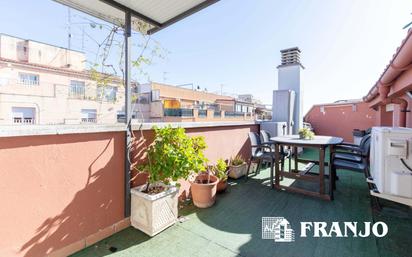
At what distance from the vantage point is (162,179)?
88.7 inches

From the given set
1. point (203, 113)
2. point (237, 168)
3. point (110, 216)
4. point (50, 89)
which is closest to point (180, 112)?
point (203, 113)

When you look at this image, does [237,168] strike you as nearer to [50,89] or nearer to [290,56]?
[290,56]

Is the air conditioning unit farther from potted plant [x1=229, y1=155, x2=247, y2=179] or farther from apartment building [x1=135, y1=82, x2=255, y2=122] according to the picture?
apartment building [x1=135, y1=82, x2=255, y2=122]

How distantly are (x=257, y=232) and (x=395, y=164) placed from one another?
162 cm

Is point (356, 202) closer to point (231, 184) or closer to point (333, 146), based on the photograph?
point (333, 146)

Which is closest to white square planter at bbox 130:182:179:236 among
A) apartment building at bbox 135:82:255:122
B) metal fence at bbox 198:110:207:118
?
apartment building at bbox 135:82:255:122

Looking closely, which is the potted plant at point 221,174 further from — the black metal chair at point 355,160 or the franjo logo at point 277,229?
the black metal chair at point 355,160

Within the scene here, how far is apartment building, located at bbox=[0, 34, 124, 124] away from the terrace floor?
1532 mm

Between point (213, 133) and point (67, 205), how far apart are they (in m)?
2.49

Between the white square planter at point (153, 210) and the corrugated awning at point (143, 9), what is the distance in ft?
7.26

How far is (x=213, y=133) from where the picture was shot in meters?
3.65

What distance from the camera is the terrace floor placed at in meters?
1.84

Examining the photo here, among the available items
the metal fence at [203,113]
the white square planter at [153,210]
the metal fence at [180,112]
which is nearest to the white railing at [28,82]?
the white square planter at [153,210]

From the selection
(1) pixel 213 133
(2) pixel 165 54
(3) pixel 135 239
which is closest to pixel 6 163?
(3) pixel 135 239
